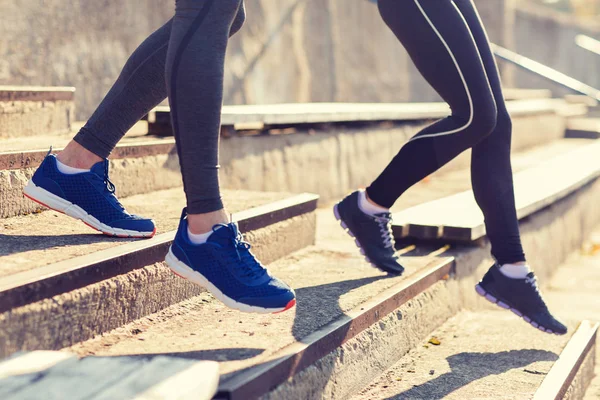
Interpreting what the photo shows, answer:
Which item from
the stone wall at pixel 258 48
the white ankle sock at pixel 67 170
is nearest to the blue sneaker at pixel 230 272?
the white ankle sock at pixel 67 170

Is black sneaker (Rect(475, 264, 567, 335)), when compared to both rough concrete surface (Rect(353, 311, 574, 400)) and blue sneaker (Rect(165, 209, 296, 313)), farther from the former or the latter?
blue sneaker (Rect(165, 209, 296, 313))

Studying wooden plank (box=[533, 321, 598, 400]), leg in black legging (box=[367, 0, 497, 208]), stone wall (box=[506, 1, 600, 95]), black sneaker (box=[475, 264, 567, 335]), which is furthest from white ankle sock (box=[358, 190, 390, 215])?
stone wall (box=[506, 1, 600, 95])

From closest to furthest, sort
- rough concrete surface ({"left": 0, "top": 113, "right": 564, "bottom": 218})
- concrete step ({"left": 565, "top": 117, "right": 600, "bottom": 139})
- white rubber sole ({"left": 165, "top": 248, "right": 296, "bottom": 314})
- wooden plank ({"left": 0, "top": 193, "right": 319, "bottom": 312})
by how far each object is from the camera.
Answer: wooden plank ({"left": 0, "top": 193, "right": 319, "bottom": 312}), white rubber sole ({"left": 165, "top": 248, "right": 296, "bottom": 314}), rough concrete surface ({"left": 0, "top": 113, "right": 564, "bottom": 218}), concrete step ({"left": 565, "top": 117, "right": 600, "bottom": 139})

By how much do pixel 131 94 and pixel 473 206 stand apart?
6.08 feet

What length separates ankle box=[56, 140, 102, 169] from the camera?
207 cm

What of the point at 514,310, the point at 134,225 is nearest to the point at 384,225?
the point at 514,310

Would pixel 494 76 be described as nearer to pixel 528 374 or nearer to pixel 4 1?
pixel 528 374

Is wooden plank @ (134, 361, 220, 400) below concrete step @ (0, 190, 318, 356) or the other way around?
below

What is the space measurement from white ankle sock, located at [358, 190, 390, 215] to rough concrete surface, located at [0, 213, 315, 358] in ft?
1.92

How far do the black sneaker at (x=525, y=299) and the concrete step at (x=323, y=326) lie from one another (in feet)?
0.73

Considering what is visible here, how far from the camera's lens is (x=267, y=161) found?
3.97 m

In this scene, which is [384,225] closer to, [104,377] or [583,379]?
[583,379]

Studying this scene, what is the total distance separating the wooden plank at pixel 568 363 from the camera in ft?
7.11

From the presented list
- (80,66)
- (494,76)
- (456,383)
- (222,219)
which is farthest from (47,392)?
(80,66)
